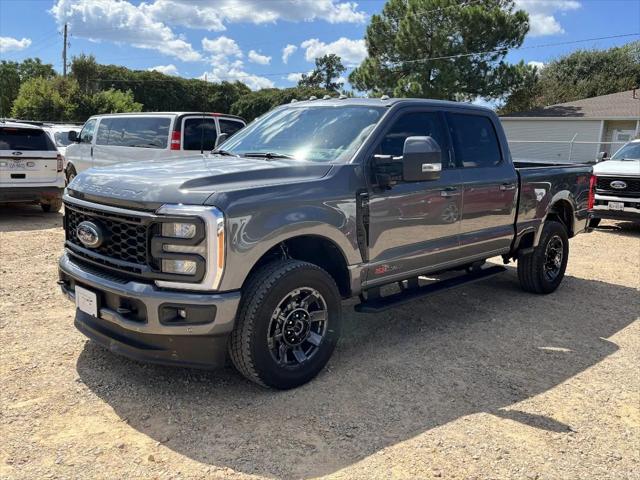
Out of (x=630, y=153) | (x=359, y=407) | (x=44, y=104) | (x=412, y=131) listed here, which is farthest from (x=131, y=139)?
(x=44, y=104)

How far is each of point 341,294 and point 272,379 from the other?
36.6 inches

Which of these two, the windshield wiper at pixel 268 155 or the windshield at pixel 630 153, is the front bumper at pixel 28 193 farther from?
the windshield at pixel 630 153

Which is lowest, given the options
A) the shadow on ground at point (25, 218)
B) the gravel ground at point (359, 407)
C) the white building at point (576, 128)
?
the gravel ground at point (359, 407)

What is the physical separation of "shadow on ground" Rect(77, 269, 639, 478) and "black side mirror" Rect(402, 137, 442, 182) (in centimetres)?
148

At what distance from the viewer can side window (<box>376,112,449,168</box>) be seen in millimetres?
4605

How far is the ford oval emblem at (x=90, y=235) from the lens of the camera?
12.2ft

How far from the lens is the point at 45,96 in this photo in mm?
38781

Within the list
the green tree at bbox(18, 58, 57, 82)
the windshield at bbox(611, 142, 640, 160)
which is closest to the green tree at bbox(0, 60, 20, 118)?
the green tree at bbox(18, 58, 57, 82)

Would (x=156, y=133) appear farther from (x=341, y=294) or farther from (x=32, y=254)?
(x=341, y=294)

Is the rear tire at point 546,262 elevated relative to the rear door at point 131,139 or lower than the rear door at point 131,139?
lower

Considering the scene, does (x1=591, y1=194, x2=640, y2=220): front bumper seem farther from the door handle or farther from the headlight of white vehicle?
the headlight of white vehicle

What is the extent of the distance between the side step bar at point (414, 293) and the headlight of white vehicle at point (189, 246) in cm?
150

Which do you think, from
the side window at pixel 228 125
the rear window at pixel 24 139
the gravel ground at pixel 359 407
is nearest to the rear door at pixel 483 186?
the gravel ground at pixel 359 407

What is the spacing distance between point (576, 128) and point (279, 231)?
28.4 meters
